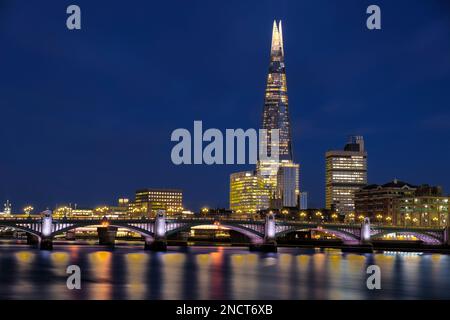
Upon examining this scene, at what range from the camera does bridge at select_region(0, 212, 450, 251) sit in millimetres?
121500

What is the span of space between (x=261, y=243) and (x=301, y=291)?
236ft

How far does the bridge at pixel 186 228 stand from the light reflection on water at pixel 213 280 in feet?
95.2

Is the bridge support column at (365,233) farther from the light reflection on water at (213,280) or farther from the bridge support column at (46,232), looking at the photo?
the bridge support column at (46,232)

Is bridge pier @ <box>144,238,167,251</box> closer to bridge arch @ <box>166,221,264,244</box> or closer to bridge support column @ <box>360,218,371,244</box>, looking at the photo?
bridge arch @ <box>166,221,264,244</box>

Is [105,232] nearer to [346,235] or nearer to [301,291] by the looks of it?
[346,235]

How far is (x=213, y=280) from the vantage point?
68438mm

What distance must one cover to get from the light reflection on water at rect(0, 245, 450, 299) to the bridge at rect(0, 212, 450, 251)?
2902 centimetres

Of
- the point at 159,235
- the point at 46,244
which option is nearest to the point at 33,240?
the point at 46,244

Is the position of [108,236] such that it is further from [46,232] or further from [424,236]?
[424,236]

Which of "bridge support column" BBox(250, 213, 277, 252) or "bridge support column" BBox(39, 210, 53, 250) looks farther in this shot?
"bridge support column" BBox(250, 213, 277, 252)

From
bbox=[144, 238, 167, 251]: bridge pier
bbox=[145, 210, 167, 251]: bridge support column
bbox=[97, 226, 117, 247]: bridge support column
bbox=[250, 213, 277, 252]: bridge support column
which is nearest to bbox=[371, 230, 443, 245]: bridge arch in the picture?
bbox=[250, 213, 277, 252]: bridge support column

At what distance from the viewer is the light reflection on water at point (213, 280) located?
5684cm

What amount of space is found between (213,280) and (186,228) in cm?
6059
